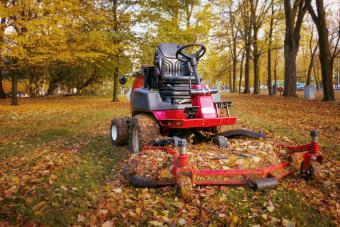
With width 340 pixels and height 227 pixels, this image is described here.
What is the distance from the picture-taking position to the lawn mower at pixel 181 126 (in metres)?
4.07

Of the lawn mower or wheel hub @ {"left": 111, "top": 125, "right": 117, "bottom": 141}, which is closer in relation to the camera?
the lawn mower

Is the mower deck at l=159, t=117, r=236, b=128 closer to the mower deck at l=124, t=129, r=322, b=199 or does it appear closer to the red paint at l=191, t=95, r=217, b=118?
the red paint at l=191, t=95, r=217, b=118

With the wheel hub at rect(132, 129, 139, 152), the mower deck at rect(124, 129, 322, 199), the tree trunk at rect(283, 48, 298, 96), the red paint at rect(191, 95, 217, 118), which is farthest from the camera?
the tree trunk at rect(283, 48, 298, 96)

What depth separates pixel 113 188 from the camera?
4.52 metres

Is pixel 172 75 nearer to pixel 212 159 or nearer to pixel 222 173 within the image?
pixel 212 159

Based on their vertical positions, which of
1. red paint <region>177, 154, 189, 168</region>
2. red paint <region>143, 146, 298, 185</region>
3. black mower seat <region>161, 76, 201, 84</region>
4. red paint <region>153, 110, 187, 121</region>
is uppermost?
black mower seat <region>161, 76, 201, 84</region>

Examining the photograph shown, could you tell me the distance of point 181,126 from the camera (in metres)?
5.06

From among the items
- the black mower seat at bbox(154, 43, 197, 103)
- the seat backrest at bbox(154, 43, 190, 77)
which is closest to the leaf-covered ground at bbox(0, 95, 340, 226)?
the black mower seat at bbox(154, 43, 197, 103)

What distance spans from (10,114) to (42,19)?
4.58 meters

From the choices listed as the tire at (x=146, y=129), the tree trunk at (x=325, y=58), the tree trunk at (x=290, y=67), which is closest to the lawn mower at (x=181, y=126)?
the tire at (x=146, y=129)

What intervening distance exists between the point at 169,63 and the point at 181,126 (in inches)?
78.7

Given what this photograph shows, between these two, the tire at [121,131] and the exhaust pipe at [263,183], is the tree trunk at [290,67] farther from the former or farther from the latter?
the exhaust pipe at [263,183]

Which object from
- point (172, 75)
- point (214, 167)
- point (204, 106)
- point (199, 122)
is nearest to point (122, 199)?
point (214, 167)

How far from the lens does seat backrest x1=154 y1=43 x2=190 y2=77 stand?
21.4 feet
